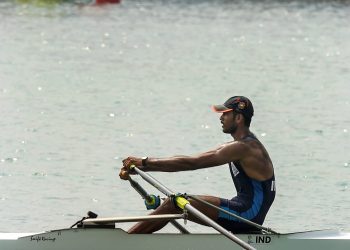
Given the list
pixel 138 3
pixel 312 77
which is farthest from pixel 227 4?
pixel 312 77

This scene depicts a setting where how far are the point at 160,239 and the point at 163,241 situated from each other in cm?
4

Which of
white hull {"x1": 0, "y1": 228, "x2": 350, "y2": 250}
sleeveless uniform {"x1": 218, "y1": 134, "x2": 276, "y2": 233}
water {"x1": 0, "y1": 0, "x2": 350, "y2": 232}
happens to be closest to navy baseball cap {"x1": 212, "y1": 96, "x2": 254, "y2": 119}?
sleeveless uniform {"x1": 218, "y1": 134, "x2": 276, "y2": 233}

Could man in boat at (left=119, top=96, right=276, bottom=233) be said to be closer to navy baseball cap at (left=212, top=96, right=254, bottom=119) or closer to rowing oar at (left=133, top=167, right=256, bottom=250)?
navy baseball cap at (left=212, top=96, right=254, bottom=119)

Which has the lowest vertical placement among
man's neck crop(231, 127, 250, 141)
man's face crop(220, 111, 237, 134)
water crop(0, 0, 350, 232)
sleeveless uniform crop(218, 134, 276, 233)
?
sleeveless uniform crop(218, 134, 276, 233)

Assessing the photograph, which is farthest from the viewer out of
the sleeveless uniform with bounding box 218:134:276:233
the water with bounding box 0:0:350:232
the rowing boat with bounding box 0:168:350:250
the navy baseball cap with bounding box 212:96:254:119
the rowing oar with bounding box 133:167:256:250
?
the water with bounding box 0:0:350:232

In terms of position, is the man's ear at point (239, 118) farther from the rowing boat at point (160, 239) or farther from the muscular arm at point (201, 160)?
the rowing boat at point (160, 239)

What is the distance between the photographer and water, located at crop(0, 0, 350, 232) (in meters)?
22.8

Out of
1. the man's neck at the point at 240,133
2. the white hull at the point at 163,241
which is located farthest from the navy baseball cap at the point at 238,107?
the white hull at the point at 163,241

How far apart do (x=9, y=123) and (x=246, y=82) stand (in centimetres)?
990

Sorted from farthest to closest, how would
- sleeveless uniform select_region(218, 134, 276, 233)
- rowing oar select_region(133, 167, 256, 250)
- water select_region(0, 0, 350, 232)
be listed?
water select_region(0, 0, 350, 232) < sleeveless uniform select_region(218, 134, 276, 233) < rowing oar select_region(133, 167, 256, 250)

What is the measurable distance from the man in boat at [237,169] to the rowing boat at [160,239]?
138 millimetres

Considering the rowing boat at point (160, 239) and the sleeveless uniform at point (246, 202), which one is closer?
the rowing boat at point (160, 239)

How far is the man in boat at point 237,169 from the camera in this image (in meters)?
15.8

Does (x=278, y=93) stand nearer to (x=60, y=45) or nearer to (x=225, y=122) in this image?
(x=60, y=45)
